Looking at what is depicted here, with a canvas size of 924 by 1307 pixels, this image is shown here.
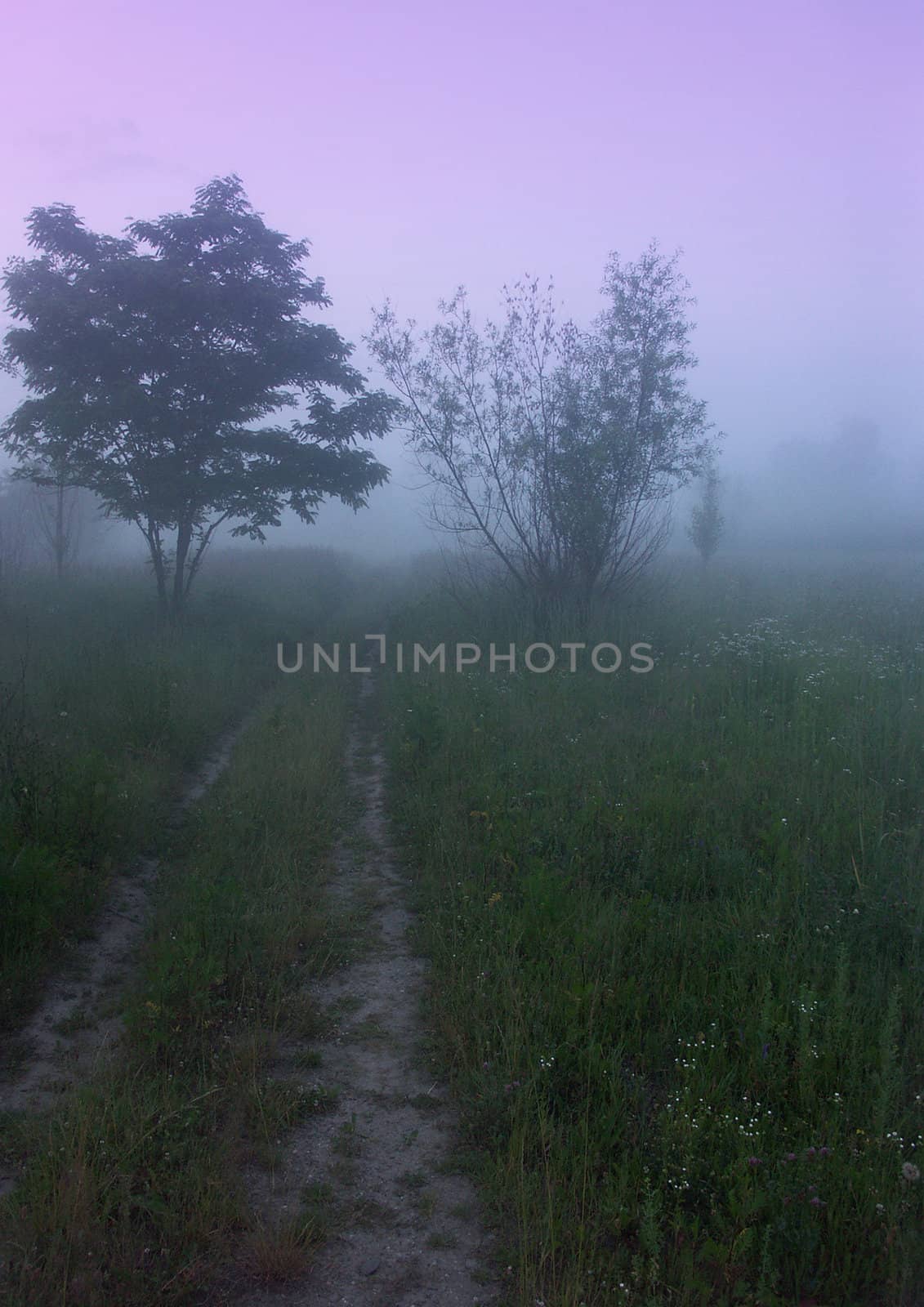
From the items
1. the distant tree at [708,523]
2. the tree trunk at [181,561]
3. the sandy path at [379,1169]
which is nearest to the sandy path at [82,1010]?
the sandy path at [379,1169]

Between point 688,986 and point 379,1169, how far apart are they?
164cm

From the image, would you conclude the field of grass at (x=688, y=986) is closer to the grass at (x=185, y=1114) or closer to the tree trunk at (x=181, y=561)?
the grass at (x=185, y=1114)

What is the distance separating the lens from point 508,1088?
3.28 meters

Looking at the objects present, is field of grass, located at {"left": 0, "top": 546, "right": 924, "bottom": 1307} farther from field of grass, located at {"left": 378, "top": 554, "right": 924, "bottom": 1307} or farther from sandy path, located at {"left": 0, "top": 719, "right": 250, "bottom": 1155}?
sandy path, located at {"left": 0, "top": 719, "right": 250, "bottom": 1155}

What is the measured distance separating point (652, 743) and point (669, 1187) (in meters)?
4.98

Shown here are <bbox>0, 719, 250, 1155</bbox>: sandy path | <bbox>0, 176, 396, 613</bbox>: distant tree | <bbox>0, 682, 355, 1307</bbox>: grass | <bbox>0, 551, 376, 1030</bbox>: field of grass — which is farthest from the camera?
<bbox>0, 176, 396, 613</bbox>: distant tree

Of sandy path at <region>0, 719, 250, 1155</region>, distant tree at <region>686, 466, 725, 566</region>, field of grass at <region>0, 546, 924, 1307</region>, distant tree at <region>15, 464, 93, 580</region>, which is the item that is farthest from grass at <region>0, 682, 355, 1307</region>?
distant tree at <region>686, 466, 725, 566</region>

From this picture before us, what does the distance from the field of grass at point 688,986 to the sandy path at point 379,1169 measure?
0.45 ft

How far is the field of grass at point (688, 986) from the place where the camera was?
8.45 ft

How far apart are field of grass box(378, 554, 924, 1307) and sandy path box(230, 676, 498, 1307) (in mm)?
137

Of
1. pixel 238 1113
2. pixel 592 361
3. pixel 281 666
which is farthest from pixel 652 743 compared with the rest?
pixel 592 361

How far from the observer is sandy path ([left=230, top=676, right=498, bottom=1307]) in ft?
8.33

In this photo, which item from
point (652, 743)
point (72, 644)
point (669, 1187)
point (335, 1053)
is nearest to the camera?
point (669, 1187)

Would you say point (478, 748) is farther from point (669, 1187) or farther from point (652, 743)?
point (669, 1187)
